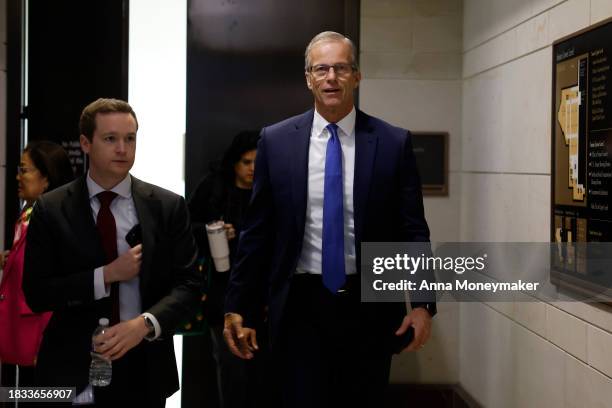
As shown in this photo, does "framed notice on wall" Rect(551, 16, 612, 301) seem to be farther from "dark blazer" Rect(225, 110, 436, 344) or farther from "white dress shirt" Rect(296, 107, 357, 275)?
"white dress shirt" Rect(296, 107, 357, 275)

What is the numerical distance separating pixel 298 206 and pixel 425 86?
2.39 meters

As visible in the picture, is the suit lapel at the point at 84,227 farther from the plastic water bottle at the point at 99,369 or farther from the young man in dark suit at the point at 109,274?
the plastic water bottle at the point at 99,369

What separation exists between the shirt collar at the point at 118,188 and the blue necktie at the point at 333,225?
0.63 m

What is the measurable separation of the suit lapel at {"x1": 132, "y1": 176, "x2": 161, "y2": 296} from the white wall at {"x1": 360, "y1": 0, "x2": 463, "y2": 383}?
2.42 m

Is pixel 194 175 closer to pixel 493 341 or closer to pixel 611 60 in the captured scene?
pixel 493 341

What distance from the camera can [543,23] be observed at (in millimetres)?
3461

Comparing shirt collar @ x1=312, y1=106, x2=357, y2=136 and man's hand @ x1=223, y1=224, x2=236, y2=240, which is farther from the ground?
shirt collar @ x1=312, y1=106, x2=357, y2=136

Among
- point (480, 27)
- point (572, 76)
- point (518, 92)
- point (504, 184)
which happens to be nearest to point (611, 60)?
point (572, 76)

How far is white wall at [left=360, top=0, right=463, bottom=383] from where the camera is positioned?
4766mm

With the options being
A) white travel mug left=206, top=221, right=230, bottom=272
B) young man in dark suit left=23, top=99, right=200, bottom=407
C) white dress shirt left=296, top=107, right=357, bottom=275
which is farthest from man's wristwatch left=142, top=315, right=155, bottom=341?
white travel mug left=206, top=221, right=230, bottom=272

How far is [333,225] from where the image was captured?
8.54 ft

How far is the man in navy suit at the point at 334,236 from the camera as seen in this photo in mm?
2613

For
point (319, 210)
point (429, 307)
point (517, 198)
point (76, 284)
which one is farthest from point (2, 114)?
point (429, 307)

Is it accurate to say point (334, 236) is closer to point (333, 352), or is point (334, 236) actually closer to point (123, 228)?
point (333, 352)
